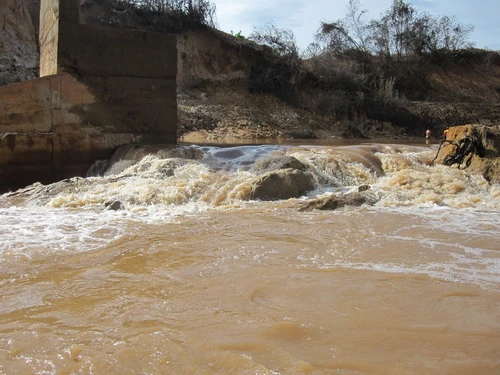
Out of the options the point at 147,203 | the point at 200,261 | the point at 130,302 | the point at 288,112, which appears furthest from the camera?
the point at 288,112

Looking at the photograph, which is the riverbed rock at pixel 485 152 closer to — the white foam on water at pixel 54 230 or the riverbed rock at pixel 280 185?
the riverbed rock at pixel 280 185

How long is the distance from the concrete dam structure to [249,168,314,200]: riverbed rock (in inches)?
133

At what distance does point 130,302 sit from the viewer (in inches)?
123

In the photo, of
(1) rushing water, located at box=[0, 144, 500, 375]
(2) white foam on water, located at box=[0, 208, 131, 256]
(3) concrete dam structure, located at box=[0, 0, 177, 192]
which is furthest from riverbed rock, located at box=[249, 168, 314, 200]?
(3) concrete dam structure, located at box=[0, 0, 177, 192]

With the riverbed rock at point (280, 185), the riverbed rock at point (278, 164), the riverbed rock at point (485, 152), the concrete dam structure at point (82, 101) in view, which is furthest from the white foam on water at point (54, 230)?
the riverbed rock at point (485, 152)

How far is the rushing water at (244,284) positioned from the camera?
2414mm

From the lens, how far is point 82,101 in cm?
927

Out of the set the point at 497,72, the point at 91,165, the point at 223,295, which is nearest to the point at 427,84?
the point at 497,72

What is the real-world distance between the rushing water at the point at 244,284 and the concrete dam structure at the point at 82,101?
6.31 ft

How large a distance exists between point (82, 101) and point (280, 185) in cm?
448

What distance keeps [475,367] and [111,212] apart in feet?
16.7

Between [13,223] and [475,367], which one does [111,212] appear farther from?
[475,367]

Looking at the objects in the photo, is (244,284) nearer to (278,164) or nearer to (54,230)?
(54,230)

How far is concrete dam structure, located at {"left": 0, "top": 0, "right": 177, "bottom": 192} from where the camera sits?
884 cm
